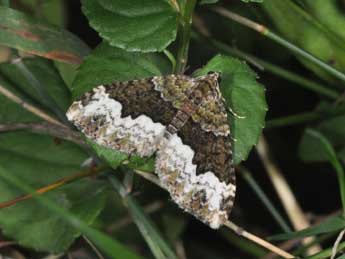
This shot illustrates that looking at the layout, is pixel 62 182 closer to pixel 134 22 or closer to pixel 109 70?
pixel 109 70

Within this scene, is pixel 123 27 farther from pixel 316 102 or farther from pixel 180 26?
pixel 316 102

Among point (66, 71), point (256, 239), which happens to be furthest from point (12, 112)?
point (256, 239)

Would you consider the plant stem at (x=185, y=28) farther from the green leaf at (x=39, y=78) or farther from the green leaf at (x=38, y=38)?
the green leaf at (x=39, y=78)

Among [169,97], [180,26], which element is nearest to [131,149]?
[169,97]

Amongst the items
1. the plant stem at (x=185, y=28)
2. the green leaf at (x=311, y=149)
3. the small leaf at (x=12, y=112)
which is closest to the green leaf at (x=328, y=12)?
the green leaf at (x=311, y=149)

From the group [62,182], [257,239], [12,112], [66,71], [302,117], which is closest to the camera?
[257,239]
